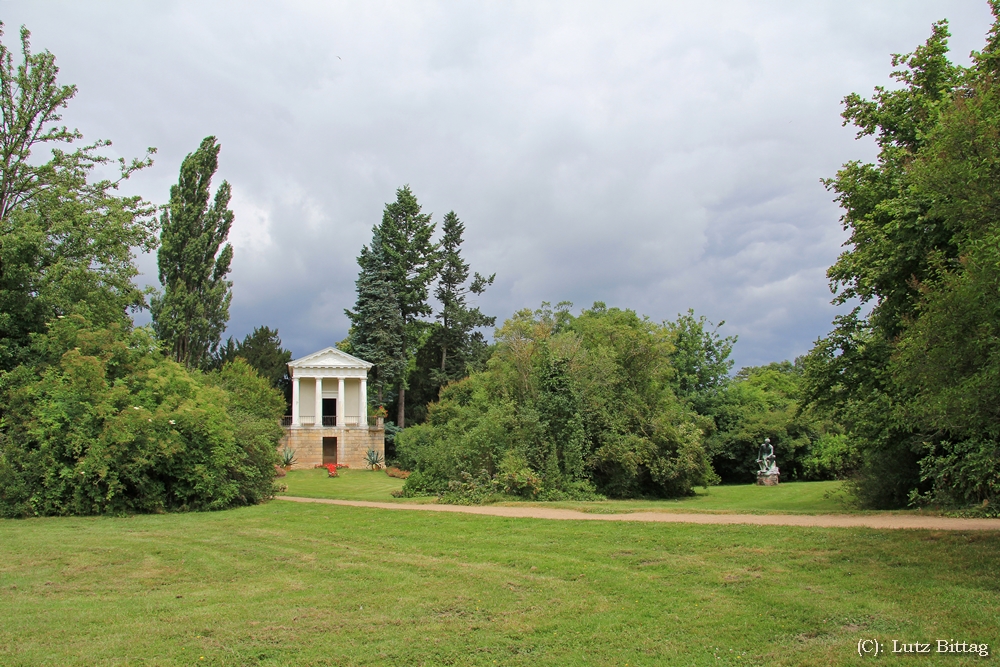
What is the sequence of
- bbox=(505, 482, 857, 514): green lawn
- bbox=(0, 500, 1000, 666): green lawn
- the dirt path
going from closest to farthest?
bbox=(0, 500, 1000, 666): green lawn → the dirt path → bbox=(505, 482, 857, 514): green lawn

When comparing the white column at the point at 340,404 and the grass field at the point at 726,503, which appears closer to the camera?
the grass field at the point at 726,503

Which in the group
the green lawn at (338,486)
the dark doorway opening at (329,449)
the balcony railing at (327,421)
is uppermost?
the balcony railing at (327,421)

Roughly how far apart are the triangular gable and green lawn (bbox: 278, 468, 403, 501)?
7878 mm

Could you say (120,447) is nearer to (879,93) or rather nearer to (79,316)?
(79,316)

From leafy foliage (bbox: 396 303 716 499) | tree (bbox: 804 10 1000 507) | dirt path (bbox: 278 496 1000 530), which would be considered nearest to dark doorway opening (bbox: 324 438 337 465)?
→ leafy foliage (bbox: 396 303 716 499)

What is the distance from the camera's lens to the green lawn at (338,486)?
22086mm

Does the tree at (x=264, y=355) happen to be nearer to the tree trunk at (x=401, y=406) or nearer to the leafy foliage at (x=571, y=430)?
the tree trunk at (x=401, y=406)

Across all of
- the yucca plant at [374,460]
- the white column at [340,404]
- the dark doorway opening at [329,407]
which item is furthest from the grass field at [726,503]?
the dark doorway opening at [329,407]

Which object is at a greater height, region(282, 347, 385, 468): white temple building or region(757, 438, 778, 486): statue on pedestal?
region(282, 347, 385, 468): white temple building

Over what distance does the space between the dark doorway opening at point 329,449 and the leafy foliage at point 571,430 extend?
26.1 metres

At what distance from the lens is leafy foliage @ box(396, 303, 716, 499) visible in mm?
20375

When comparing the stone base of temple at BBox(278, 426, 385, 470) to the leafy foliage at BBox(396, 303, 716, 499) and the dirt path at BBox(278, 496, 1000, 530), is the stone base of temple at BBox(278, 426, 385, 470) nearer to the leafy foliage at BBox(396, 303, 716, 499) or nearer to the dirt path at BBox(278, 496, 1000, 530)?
the leafy foliage at BBox(396, 303, 716, 499)

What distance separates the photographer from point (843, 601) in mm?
6621

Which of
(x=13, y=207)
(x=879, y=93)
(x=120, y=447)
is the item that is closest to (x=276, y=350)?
(x=13, y=207)
